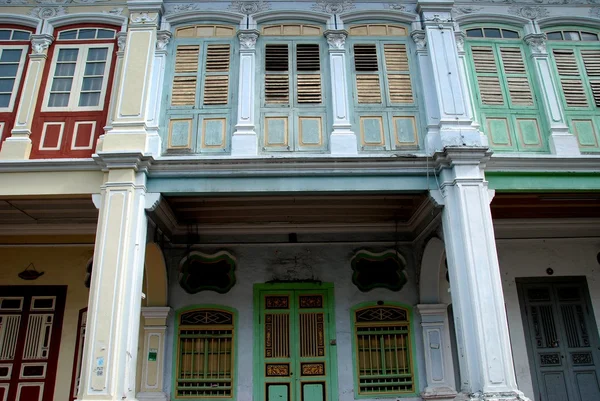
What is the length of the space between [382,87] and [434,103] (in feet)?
2.61

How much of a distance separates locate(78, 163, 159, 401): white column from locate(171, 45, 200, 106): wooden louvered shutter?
1.33m

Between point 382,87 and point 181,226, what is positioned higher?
point 382,87

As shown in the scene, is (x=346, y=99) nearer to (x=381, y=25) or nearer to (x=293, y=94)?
(x=293, y=94)

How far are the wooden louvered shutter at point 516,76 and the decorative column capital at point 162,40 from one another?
199 inches

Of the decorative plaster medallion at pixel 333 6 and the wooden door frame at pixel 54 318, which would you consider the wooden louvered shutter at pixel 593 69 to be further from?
the wooden door frame at pixel 54 318

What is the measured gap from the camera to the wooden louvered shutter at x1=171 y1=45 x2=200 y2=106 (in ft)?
24.8

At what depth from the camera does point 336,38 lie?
7867mm

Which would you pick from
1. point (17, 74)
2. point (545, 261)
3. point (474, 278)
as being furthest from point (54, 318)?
point (545, 261)

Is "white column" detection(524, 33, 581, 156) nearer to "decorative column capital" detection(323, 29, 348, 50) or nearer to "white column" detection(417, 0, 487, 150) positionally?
"white column" detection(417, 0, 487, 150)

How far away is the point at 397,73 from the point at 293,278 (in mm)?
3716

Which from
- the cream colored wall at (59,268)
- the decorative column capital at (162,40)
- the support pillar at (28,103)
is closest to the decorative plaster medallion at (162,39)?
the decorative column capital at (162,40)

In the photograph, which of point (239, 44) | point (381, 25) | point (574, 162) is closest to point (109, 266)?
point (239, 44)

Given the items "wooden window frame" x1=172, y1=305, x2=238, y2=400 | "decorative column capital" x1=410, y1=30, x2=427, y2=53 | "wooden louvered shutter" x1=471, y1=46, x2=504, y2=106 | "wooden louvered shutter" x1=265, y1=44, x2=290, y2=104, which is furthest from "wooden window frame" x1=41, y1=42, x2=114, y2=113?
"wooden louvered shutter" x1=471, y1=46, x2=504, y2=106

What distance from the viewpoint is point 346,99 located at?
7.44 meters
